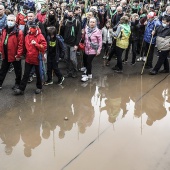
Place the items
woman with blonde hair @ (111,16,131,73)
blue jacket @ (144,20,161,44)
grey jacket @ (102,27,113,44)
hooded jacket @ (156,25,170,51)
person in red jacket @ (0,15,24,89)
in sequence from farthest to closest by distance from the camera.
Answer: grey jacket @ (102,27,113,44), blue jacket @ (144,20,161,44), woman with blonde hair @ (111,16,131,73), hooded jacket @ (156,25,170,51), person in red jacket @ (0,15,24,89)

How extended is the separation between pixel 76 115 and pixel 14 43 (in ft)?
7.64

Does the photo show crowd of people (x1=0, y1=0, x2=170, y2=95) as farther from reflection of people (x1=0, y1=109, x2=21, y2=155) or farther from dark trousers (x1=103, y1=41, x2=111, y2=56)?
reflection of people (x1=0, y1=109, x2=21, y2=155)

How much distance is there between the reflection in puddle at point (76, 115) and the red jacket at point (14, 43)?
1.14 meters

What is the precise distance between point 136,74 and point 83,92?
2.22 m

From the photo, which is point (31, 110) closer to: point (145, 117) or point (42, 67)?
point (42, 67)

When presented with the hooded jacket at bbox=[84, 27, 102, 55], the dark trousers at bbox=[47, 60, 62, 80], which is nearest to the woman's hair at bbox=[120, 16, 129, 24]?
the hooded jacket at bbox=[84, 27, 102, 55]

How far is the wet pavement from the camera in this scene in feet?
15.0

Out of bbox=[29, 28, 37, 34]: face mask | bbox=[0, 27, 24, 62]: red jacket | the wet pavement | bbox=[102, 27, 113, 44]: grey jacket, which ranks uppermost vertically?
bbox=[29, 28, 37, 34]: face mask

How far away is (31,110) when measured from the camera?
623 cm

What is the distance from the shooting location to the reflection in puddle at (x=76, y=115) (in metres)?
4.97

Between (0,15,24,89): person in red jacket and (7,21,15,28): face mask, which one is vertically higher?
(7,21,15,28): face mask

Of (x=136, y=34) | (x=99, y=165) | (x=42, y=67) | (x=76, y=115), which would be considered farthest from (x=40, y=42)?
(x=136, y=34)

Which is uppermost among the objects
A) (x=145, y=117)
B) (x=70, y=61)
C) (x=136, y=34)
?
(x=136, y=34)

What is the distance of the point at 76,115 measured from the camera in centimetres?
610
